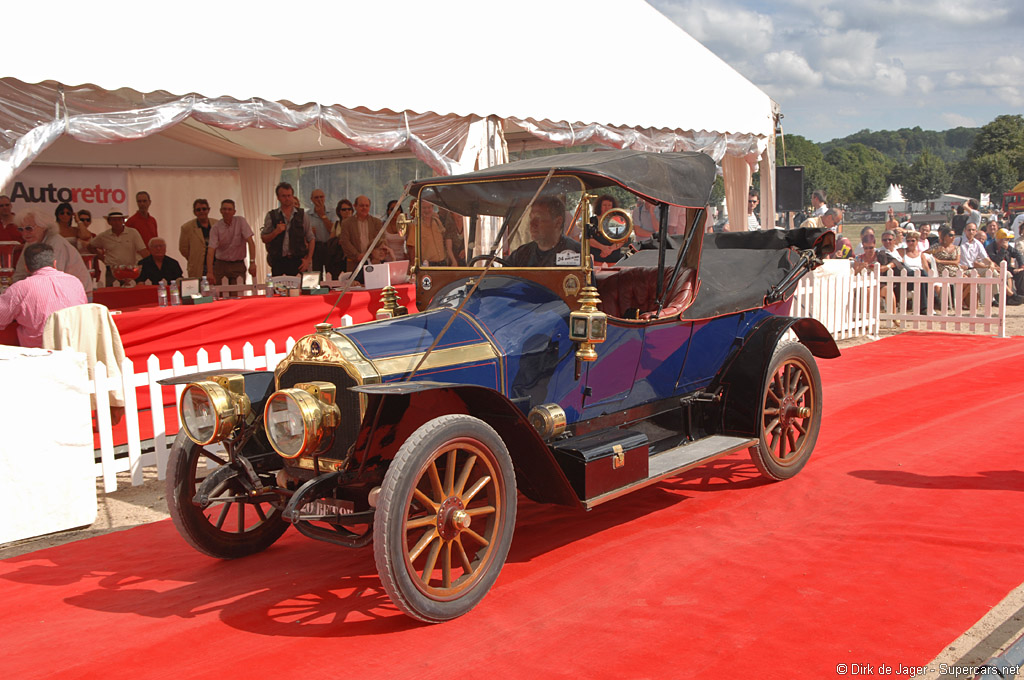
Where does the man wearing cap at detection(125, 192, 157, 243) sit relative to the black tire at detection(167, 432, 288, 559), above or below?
above

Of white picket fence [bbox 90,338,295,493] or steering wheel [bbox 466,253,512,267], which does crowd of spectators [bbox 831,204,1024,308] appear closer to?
steering wheel [bbox 466,253,512,267]

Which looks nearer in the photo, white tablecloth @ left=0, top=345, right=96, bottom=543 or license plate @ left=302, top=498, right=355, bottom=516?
license plate @ left=302, top=498, right=355, bottom=516

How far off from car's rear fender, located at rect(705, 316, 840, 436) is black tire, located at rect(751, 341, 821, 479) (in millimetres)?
52

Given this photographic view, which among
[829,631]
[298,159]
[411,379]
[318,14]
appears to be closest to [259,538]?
[411,379]

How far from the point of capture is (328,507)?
11.7 feet

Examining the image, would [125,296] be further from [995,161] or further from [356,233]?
[995,161]

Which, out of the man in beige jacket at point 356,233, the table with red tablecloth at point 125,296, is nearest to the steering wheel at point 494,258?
the table with red tablecloth at point 125,296

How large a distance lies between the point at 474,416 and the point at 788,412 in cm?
258

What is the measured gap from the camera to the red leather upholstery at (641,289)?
504 centimetres

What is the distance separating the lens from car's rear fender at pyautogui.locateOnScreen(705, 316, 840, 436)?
531 centimetres

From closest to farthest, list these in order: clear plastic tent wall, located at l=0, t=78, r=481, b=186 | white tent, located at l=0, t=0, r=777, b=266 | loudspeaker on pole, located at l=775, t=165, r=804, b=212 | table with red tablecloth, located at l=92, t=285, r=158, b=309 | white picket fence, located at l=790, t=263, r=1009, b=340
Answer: clear plastic tent wall, located at l=0, t=78, r=481, b=186
white tent, located at l=0, t=0, r=777, b=266
table with red tablecloth, located at l=92, t=285, r=158, b=309
white picket fence, located at l=790, t=263, r=1009, b=340
loudspeaker on pole, located at l=775, t=165, r=804, b=212

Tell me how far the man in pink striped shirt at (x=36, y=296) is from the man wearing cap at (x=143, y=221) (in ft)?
18.3

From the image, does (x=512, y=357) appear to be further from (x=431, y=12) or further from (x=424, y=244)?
(x=431, y=12)

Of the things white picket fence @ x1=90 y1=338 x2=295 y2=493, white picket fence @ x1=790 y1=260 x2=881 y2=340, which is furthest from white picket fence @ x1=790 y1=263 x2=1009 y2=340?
white picket fence @ x1=90 y1=338 x2=295 y2=493
